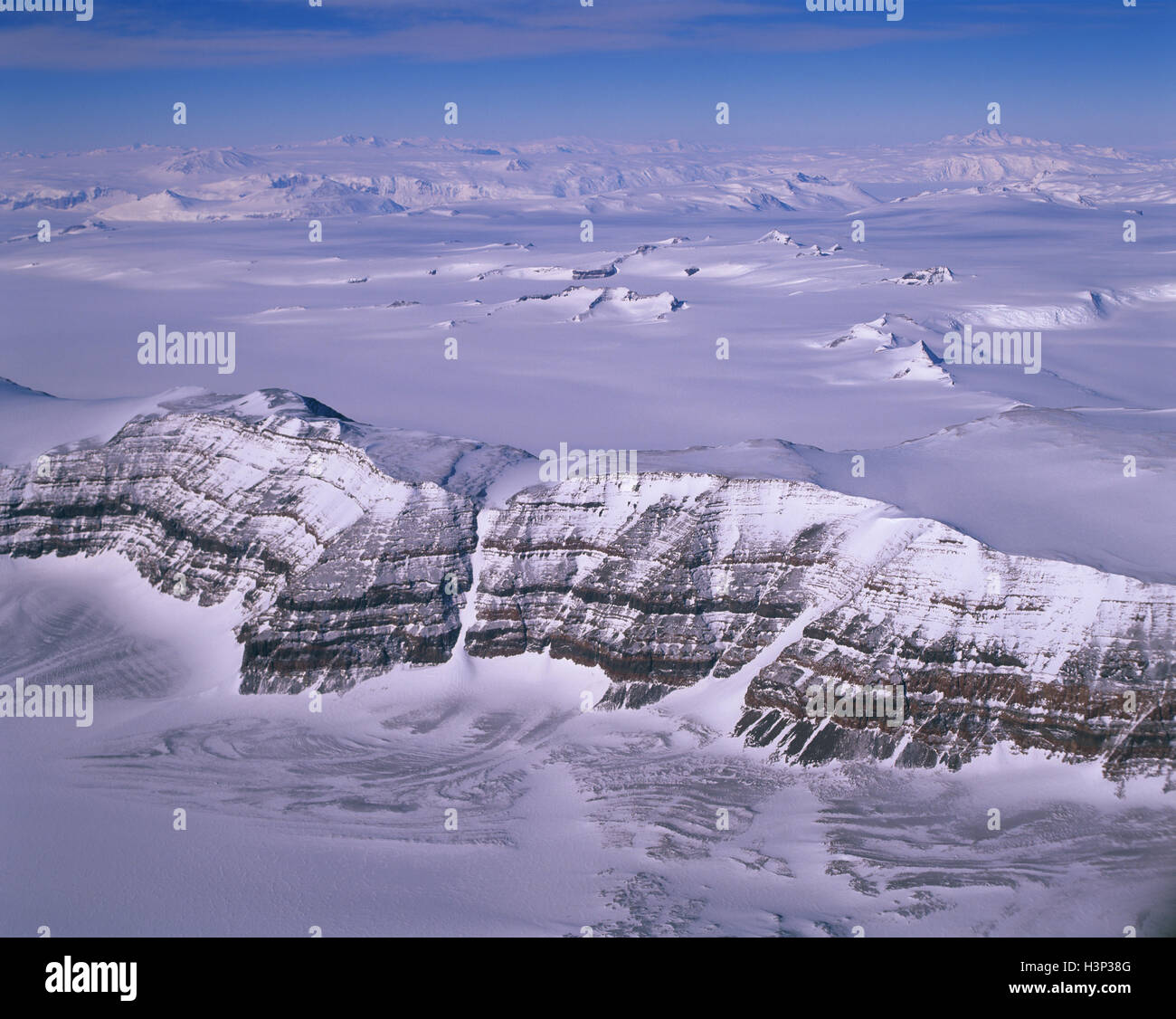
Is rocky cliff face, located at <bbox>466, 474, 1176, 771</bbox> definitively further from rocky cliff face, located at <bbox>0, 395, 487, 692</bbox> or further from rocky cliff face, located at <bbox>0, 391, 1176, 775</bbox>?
rocky cliff face, located at <bbox>0, 395, 487, 692</bbox>

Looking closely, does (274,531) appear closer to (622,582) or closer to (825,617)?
(622,582)

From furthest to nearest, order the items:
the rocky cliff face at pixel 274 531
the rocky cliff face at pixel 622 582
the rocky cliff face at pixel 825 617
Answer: the rocky cliff face at pixel 274 531, the rocky cliff face at pixel 622 582, the rocky cliff face at pixel 825 617

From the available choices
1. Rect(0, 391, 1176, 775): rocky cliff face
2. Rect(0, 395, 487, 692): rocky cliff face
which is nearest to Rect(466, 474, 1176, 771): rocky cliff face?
Rect(0, 391, 1176, 775): rocky cliff face

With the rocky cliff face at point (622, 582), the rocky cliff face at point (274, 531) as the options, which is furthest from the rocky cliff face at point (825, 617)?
the rocky cliff face at point (274, 531)

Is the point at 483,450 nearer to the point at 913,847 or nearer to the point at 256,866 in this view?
the point at 256,866

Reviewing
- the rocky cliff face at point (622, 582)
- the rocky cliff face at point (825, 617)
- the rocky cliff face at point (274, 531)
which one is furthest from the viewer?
the rocky cliff face at point (274, 531)

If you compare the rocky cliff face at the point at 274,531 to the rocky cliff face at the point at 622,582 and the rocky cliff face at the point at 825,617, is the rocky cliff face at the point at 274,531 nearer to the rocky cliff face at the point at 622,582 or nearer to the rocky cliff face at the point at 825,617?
the rocky cliff face at the point at 622,582
